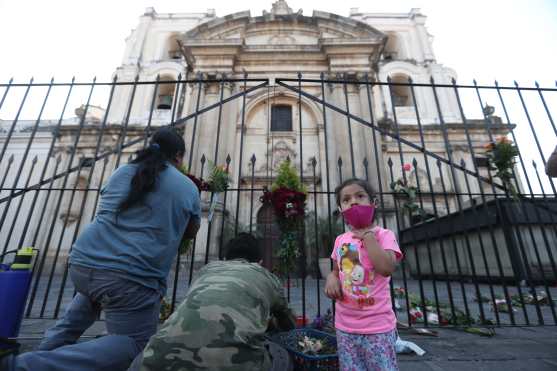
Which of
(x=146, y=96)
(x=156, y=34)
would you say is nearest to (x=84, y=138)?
(x=146, y=96)

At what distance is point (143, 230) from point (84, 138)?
54.2ft

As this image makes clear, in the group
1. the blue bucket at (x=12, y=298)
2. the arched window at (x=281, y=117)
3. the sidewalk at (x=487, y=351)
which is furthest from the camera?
the arched window at (x=281, y=117)

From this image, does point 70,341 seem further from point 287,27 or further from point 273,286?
point 287,27

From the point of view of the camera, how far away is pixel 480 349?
2426 mm

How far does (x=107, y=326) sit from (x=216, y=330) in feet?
2.57

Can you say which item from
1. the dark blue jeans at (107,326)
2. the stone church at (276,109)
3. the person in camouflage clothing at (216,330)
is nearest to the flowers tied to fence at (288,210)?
the person in camouflage clothing at (216,330)

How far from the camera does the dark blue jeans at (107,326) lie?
1166mm

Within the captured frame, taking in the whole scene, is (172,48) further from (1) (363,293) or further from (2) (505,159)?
(1) (363,293)

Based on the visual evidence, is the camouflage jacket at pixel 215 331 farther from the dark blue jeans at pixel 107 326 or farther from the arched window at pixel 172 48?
the arched window at pixel 172 48

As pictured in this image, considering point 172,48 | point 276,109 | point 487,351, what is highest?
point 172,48

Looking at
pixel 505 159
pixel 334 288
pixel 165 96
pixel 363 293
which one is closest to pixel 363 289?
pixel 363 293

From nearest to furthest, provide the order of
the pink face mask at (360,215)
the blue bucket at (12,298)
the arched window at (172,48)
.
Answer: the pink face mask at (360,215), the blue bucket at (12,298), the arched window at (172,48)

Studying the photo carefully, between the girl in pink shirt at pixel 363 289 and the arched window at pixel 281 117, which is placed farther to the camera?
the arched window at pixel 281 117

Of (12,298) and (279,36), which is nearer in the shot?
(12,298)
